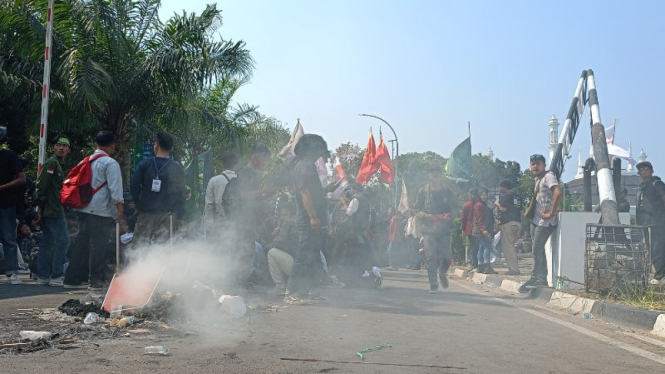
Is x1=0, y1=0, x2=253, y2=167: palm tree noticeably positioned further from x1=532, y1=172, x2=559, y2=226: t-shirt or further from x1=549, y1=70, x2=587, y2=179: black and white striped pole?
x1=532, y1=172, x2=559, y2=226: t-shirt

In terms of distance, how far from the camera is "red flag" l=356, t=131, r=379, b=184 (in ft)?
84.8

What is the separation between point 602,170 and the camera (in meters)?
11.6

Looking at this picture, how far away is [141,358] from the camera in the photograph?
449cm

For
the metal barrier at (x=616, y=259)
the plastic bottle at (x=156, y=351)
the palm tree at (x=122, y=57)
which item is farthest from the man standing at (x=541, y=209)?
the palm tree at (x=122, y=57)

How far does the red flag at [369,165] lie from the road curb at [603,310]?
14113 mm

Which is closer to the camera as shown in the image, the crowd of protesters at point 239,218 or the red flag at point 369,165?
the crowd of protesters at point 239,218

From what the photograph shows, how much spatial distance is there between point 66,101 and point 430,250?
11.6m

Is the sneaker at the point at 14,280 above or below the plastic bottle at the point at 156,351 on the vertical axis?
above

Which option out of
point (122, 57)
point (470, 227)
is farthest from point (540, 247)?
point (122, 57)

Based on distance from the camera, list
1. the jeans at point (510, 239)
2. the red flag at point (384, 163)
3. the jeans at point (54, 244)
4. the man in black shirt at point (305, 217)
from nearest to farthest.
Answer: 1. the man in black shirt at point (305, 217)
2. the jeans at point (54, 244)
3. the jeans at point (510, 239)
4. the red flag at point (384, 163)

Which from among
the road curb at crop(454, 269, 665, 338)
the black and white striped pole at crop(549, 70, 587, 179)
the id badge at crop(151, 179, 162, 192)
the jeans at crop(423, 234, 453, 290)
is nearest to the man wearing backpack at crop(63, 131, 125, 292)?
the id badge at crop(151, 179, 162, 192)

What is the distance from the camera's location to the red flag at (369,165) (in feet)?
84.8

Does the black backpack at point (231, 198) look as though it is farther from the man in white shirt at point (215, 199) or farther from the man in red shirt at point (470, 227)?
the man in red shirt at point (470, 227)

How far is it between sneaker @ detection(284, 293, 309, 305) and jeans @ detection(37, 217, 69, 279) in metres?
3.07
